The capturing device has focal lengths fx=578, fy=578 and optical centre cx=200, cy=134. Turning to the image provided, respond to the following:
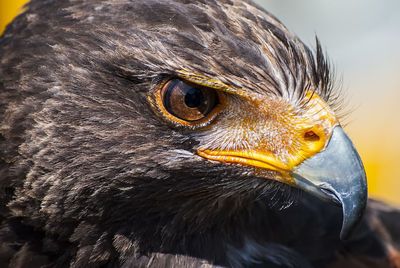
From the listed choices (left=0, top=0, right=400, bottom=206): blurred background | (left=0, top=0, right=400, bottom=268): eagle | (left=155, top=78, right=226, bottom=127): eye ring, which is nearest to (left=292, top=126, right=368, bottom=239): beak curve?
(left=0, top=0, right=400, bottom=268): eagle

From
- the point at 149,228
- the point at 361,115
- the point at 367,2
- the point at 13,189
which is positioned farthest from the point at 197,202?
the point at 367,2

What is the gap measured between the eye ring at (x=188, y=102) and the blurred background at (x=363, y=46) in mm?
6190

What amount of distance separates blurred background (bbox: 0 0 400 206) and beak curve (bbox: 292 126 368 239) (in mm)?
6062

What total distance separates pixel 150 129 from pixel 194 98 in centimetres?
25

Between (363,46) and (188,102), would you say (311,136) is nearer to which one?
(188,102)

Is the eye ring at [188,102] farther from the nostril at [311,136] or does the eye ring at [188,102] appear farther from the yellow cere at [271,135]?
the nostril at [311,136]

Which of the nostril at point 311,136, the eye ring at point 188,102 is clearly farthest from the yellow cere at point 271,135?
the eye ring at point 188,102

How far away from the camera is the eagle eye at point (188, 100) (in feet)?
8.66

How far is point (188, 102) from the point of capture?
268cm

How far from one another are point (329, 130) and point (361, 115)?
665 centimetres

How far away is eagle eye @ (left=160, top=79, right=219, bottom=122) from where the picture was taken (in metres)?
2.64

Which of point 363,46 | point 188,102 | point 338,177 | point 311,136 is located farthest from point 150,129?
point 363,46

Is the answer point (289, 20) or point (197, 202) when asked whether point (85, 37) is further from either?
point (289, 20)

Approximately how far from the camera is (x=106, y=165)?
2746 mm
